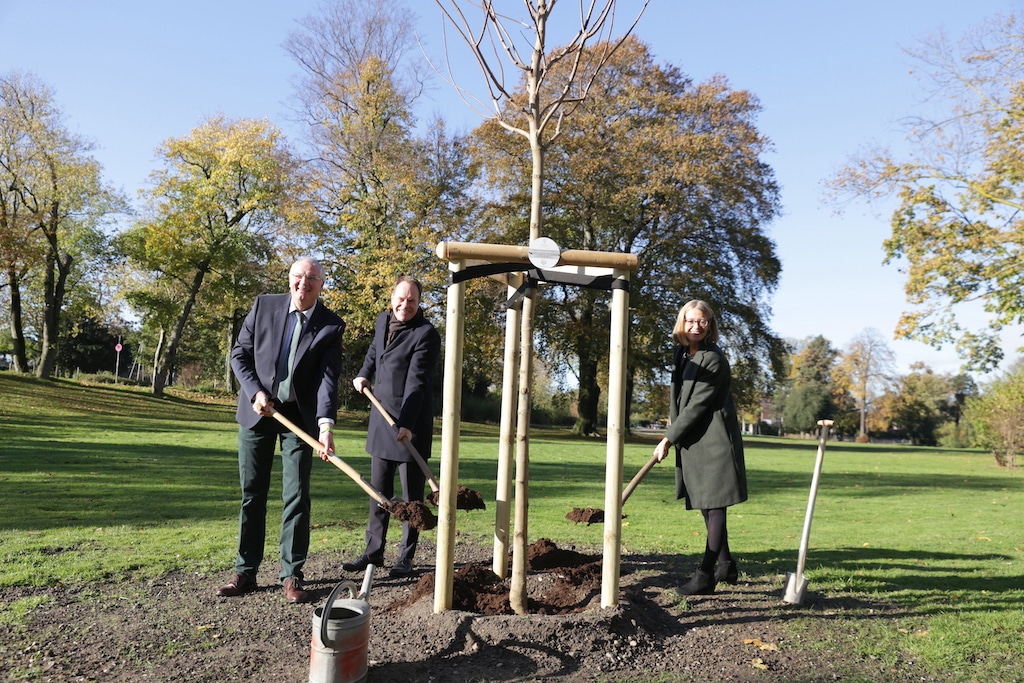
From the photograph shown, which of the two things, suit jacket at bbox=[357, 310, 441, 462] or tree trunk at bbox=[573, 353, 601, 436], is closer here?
suit jacket at bbox=[357, 310, 441, 462]

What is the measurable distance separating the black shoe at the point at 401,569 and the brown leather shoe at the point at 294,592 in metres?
0.77

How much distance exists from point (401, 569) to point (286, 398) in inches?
60.2

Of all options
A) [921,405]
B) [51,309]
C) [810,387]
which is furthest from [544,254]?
[921,405]

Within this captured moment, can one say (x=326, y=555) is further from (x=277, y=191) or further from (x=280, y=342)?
(x=277, y=191)

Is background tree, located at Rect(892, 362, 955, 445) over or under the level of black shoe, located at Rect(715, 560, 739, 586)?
over

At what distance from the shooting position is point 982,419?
2498 centimetres

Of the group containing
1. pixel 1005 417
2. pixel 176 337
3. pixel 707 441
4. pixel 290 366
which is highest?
pixel 176 337

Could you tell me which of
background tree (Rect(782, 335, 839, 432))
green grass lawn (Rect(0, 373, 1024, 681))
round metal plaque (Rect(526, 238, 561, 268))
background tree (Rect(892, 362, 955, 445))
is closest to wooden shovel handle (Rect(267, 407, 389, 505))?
green grass lawn (Rect(0, 373, 1024, 681))

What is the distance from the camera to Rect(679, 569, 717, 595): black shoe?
506 centimetres

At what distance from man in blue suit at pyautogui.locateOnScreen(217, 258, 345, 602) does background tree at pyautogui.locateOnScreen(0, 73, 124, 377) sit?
28.7 m

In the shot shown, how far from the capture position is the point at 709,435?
505 cm

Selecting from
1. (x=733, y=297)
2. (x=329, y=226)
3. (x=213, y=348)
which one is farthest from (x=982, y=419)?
(x=213, y=348)

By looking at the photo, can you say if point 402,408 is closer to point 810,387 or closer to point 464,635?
point 464,635

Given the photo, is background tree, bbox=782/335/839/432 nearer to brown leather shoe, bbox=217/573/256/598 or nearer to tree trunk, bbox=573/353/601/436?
tree trunk, bbox=573/353/601/436
